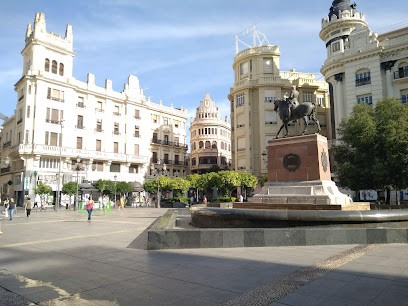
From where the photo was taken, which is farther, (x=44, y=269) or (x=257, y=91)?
(x=257, y=91)

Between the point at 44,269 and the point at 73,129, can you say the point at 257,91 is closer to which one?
the point at 73,129

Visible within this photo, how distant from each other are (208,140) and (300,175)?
174ft

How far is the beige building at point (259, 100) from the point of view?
4466cm

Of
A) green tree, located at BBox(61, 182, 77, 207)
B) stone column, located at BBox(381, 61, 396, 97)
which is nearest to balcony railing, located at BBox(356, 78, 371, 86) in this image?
stone column, located at BBox(381, 61, 396, 97)

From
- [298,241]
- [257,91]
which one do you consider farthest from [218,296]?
[257,91]

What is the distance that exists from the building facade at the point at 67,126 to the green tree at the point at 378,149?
2702cm

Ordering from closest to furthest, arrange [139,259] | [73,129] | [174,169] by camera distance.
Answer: [139,259], [73,129], [174,169]

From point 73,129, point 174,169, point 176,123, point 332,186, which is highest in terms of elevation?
point 176,123

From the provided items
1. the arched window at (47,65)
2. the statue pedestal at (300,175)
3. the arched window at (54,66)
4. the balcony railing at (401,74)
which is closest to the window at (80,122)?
the arched window at (54,66)

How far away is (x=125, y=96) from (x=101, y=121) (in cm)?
637

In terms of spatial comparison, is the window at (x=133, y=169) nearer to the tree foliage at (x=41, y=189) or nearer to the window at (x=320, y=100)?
the tree foliage at (x=41, y=189)

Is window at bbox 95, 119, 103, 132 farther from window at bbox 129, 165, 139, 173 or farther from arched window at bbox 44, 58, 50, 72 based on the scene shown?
arched window at bbox 44, 58, 50, 72

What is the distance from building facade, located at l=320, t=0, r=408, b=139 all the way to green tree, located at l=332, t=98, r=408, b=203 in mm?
7597

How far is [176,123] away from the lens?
60.7m
